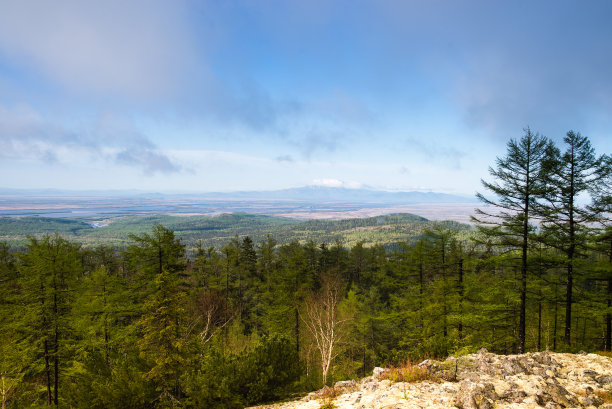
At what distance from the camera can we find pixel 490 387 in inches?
265

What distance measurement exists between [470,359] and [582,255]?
9.68 metres

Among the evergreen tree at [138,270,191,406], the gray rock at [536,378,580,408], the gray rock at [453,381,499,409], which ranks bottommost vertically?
the evergreen tree at [138,270,191,406]

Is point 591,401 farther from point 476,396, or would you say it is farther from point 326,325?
point 326,325

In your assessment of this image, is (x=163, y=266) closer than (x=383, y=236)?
Yes

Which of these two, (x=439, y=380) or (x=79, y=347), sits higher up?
(x=439, y=380)

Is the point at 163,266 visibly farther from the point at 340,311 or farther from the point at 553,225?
the point at 553,225

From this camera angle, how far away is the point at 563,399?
6086mm

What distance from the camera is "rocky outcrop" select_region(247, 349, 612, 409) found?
20.4 feet

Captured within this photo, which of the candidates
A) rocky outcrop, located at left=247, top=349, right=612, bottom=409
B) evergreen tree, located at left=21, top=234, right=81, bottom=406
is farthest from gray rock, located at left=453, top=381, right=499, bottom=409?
evergreen tree, located at left=21, top=234, right=81, bottom=406

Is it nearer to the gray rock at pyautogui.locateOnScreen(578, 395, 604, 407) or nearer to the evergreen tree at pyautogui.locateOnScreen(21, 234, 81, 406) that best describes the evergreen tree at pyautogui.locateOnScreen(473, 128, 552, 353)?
the gray rock at pyautogui.locateOnScreen(578, 395, 604, 407)

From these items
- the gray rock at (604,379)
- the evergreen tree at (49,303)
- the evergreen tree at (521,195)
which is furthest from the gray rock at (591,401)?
the evergreen tree at (49,303)

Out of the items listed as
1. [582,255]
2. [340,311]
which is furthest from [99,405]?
[582,255]

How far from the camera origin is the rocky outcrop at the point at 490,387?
621 centimetres

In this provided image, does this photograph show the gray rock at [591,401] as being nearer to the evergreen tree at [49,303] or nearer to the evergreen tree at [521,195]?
the evergreen tree at [521,195]
